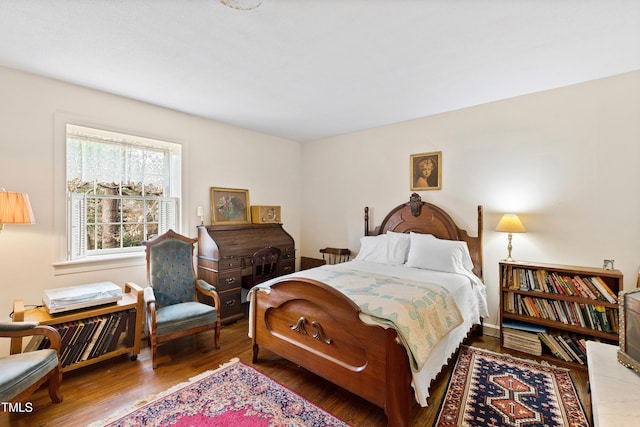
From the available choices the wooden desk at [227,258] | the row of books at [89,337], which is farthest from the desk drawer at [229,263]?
the row of books at [89,337]

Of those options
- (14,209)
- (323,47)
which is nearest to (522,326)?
(323,47)

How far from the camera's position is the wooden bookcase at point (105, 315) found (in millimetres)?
2146

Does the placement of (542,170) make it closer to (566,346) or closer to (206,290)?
Result: (566,346)

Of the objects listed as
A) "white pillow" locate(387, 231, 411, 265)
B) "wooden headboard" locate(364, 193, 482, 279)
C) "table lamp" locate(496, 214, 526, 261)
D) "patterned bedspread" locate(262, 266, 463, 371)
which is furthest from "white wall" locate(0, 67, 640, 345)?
"patterned bedspread" locate(262, 266, 463, 371)

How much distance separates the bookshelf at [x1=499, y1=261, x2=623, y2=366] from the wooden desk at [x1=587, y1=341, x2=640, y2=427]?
1007 millimetres

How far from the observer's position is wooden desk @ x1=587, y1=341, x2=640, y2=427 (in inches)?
44.8

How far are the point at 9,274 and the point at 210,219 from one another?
74.2 inches

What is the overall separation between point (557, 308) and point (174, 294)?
378 centimetres

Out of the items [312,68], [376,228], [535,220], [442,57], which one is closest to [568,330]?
[535,220]

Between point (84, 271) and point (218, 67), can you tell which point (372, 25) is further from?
point (84, 271)

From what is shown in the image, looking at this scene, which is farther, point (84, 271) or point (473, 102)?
point (473, 102)

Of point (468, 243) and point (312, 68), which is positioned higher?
point (312, 68)

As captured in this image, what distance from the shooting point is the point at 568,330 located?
260cm

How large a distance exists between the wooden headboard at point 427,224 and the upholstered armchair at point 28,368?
3.40 metres
